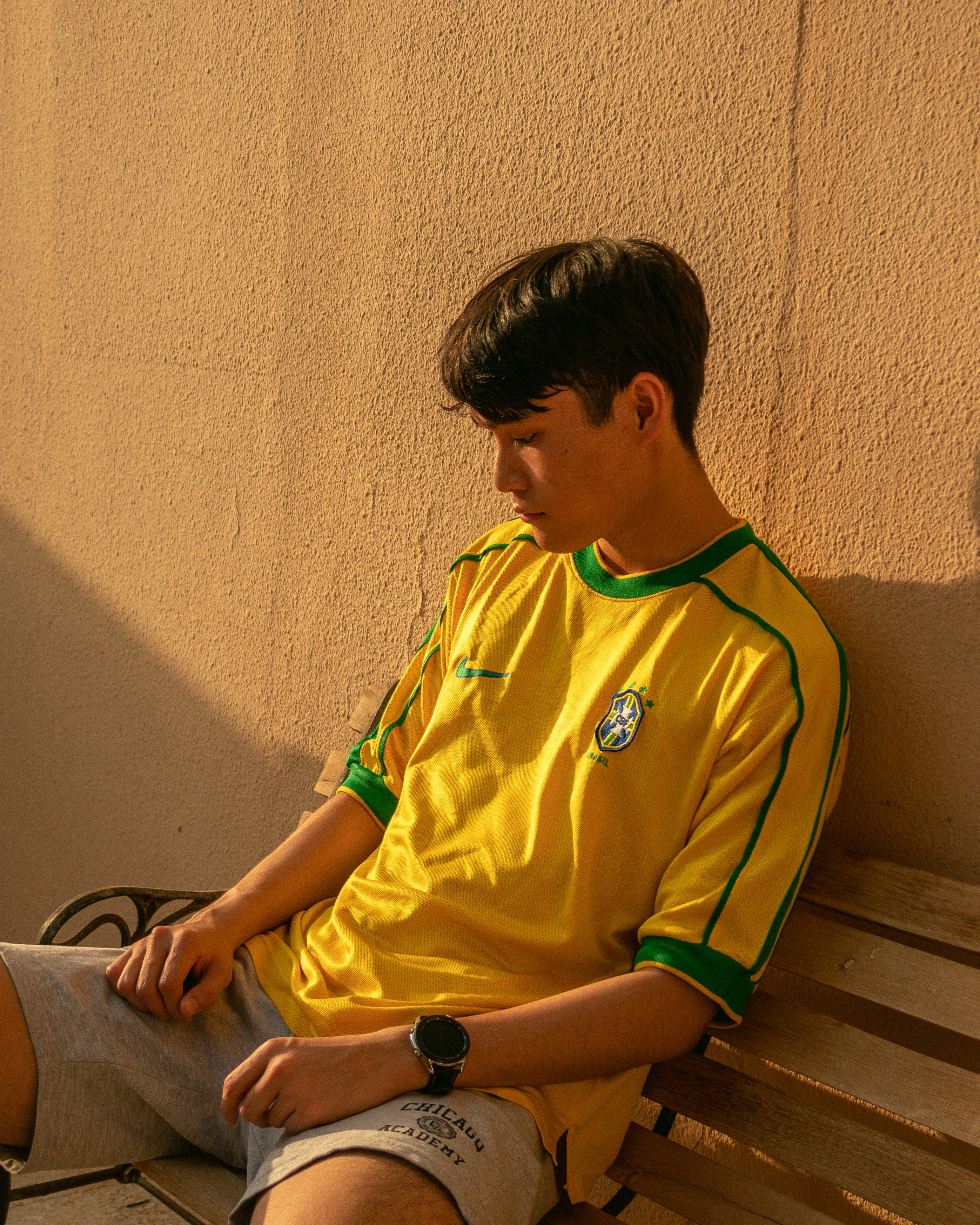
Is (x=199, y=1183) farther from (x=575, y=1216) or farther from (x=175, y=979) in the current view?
(x=575, y=1216)

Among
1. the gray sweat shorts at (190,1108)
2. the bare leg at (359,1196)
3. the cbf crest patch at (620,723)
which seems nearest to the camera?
the bare leg at (359,1196)

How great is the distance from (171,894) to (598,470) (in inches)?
43.4

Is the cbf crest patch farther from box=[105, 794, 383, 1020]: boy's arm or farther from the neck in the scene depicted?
box=[105, 794, 383, 1020]: boy's arm

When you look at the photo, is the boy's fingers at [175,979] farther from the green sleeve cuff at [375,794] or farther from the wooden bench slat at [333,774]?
the wooden bench slat at [333,774]

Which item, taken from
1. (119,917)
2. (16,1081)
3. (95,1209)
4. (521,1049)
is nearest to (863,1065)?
(521,1049)

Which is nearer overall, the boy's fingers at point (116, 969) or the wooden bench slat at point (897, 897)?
the wooden bench slat at point (897, 897)

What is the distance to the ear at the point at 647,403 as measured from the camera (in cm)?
152

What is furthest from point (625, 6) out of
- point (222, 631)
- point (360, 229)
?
point (222, 631)

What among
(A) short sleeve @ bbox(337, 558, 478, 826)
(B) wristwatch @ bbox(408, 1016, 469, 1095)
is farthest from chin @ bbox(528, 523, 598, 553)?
(B) wristwatch @ bbox(408, 1016, 469, 1095)

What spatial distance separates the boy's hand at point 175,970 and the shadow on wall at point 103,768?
0.98 m

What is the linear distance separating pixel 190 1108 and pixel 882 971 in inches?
37.0

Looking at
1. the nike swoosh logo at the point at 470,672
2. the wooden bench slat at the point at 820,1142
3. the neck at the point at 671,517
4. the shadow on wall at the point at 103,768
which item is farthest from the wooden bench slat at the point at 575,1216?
the shadow on wall at the point at 103,768

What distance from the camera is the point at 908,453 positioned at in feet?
5.14

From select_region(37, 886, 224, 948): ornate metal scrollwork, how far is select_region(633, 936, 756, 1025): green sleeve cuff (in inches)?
34.4
